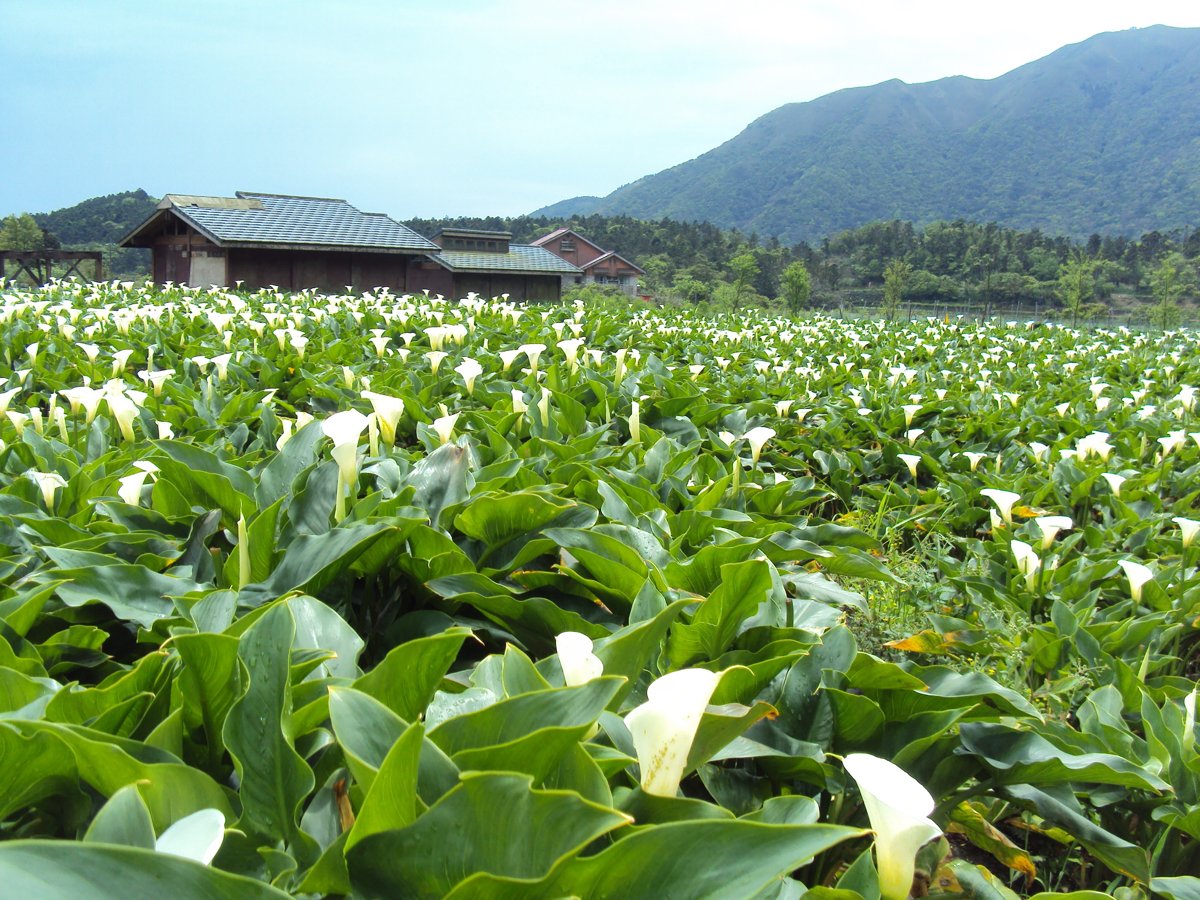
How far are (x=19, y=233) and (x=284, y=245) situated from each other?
43191 millimetres

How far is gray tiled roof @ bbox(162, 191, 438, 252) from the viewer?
21.1m

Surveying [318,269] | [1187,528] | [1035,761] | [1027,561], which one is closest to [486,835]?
[1035,761]

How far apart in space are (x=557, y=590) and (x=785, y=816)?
836 millimetres

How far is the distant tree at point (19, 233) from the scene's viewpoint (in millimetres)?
51406

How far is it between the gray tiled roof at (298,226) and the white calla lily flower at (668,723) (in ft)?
72.2

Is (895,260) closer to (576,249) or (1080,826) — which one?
(576,249)

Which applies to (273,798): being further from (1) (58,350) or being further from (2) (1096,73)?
(2) (1096,73)

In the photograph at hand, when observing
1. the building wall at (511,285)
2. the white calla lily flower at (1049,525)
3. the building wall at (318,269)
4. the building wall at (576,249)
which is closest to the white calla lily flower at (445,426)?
the white calla lily flower at (1049,525)

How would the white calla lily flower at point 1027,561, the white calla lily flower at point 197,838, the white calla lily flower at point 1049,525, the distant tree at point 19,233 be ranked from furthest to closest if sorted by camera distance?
the distant tree at point 19,233, the white calla lily flower at point 1049,525, the white calla lily flower at point 1027,561, the white calla lily flower at point 197,838

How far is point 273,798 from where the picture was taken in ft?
3.20

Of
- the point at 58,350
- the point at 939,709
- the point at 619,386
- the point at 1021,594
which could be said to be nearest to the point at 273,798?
the point at 939,709

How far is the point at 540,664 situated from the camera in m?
1.30

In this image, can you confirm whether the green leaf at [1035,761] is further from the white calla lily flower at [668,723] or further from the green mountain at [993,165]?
the green mountain at [993,165]

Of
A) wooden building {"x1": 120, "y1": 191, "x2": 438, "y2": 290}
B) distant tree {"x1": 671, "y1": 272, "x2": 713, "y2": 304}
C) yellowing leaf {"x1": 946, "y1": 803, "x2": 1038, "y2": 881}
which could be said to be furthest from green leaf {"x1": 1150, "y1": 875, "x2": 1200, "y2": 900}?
distant tree {"x1": 671, "y1": 272, "x2": 713, "y2": 304}
